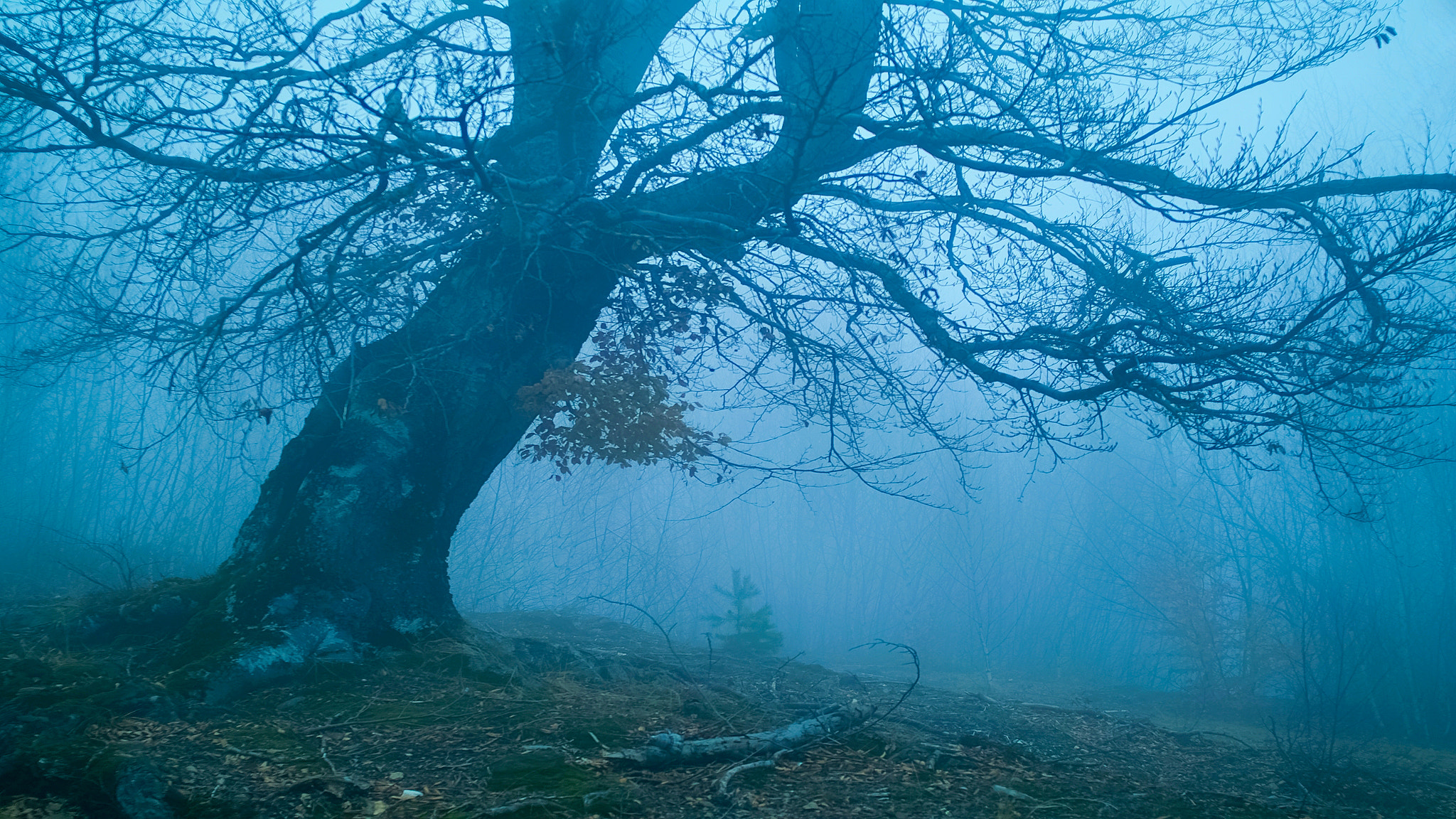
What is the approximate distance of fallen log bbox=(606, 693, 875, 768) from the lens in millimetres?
3209

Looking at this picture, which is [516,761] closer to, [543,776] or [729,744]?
[543,776]

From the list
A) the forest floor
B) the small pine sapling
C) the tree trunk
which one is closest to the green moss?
the forest floor

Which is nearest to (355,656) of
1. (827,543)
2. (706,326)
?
(706,326)

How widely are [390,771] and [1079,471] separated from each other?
1753cm

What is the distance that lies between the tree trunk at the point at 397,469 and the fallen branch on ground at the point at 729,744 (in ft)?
7.15

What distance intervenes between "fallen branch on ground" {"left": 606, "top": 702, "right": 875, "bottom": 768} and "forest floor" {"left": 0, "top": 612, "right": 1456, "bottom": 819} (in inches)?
2.4

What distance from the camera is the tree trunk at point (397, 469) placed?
4.33 meters

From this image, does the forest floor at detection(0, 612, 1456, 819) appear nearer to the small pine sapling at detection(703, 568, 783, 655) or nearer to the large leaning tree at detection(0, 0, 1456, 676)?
the large leaning tree at detection(0, 0, 1456, 676)

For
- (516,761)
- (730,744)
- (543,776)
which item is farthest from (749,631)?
(543,776)

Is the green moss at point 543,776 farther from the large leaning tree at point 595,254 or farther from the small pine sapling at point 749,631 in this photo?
the small pine sapling at point 749,631

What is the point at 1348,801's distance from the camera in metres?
4.42

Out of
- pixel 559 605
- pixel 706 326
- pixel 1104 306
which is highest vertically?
pixel 1104 306

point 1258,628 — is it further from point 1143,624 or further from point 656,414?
point 656,414

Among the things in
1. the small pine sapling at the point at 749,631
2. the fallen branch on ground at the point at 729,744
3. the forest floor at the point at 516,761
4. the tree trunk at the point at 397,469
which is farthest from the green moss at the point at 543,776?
the small pine sapling at the point at 749,631
